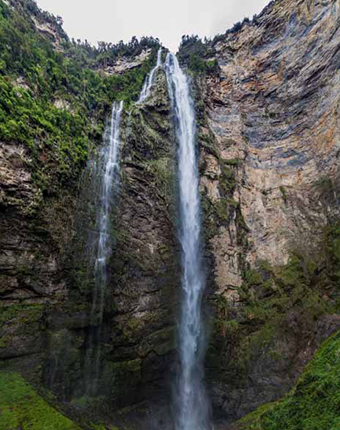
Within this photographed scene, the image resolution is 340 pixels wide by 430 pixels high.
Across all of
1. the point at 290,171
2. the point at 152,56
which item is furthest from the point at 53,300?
the point at 152,56

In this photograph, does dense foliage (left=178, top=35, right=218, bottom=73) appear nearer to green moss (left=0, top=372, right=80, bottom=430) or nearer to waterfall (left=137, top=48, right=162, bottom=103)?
waterfall (left=137, top=48, right=162, bottom=103)

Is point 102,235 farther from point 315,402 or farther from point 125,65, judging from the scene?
point 125,65

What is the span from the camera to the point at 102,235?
Answer: 480 inches

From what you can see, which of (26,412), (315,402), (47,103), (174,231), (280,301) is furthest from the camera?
(174,231)

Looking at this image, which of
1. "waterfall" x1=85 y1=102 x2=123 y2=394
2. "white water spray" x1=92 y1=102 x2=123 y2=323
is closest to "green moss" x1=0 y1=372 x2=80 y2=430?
"waterfall" x1=85 y1=102 x2=123 y2=394

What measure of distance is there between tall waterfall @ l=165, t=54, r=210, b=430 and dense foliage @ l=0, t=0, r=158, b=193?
15.2 ft

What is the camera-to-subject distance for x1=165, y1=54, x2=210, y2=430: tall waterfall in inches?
483

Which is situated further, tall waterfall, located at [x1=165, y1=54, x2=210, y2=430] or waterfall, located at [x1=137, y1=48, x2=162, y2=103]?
waterfall, located at [x1=137, y1=48, x2=162, y2=103]

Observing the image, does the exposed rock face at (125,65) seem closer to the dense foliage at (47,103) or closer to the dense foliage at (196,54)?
the dense foliage at (196,54)

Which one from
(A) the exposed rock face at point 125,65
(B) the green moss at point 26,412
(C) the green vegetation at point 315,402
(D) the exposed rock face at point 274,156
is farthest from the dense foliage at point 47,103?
(C) the green vegetation at point 315,402

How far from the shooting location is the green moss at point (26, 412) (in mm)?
6191

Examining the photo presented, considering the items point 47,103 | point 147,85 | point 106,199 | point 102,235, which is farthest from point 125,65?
point 102,235

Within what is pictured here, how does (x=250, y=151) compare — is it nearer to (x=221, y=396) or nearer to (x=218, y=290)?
(x=218, y=290)

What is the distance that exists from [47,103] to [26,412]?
1207cm
